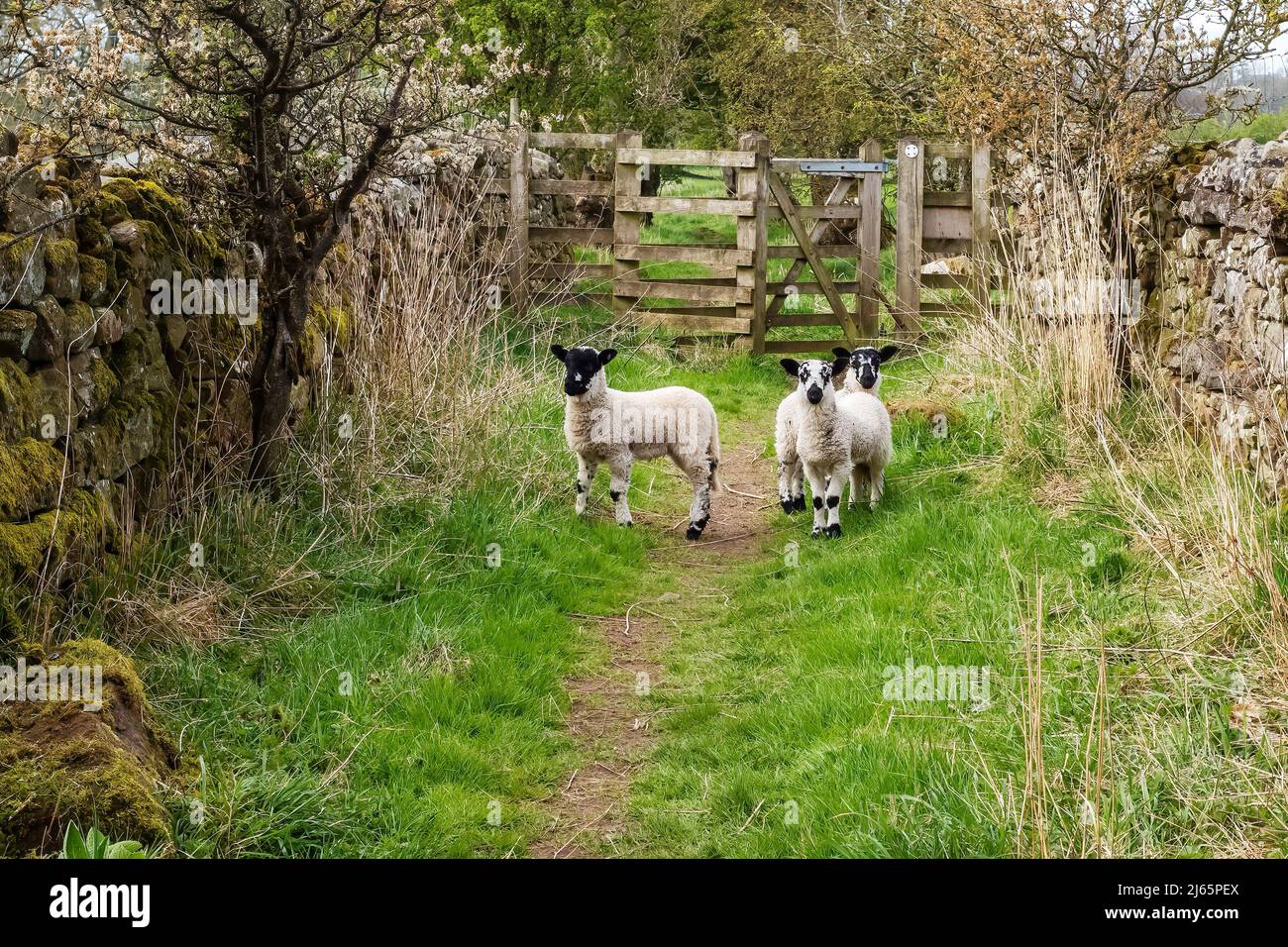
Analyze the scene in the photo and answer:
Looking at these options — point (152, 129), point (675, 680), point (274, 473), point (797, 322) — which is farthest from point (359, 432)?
point (797, 322)

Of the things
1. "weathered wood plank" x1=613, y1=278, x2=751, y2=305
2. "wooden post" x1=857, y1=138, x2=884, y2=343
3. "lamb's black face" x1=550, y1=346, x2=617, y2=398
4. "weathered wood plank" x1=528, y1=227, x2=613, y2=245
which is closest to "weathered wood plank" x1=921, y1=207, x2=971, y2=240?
"wooden post" x1=857, y1=138, x2=884, y2=343

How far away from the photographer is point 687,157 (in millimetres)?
13852

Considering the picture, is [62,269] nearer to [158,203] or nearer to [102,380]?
[102,380]

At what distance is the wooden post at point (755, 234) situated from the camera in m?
13.8

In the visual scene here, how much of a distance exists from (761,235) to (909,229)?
1.74m

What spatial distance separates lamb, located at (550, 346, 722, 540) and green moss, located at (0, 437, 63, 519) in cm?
352

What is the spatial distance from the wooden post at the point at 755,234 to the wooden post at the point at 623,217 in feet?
3.92

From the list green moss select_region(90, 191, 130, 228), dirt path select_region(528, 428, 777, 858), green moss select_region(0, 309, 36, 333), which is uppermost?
green moss select_region(90, 191, 130, 228)

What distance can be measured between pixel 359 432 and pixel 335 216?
1.57 metres

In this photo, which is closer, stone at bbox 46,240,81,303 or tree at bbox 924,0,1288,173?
stone at bbox 46,240,81,303


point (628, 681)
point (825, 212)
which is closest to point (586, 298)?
point (825, 212)

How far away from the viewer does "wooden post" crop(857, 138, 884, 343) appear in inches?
553

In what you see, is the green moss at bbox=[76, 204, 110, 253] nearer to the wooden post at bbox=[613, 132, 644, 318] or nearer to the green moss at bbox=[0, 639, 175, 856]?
the green moss at bbox=[0, 639, 175, 856]
